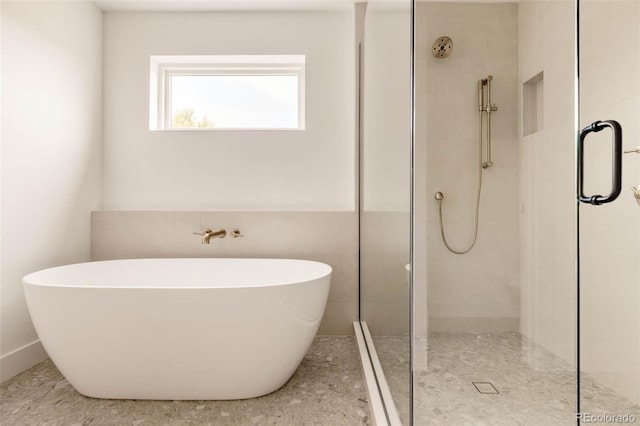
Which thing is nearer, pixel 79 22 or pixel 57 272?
pixel 57 272

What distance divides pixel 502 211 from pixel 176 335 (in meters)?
1.40

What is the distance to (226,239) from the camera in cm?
268

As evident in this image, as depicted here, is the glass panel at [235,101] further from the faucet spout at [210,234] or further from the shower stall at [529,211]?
the shower stall at [529,211]

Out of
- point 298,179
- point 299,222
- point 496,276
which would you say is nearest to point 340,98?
point 298,179

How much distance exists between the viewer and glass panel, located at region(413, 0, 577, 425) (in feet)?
2.31

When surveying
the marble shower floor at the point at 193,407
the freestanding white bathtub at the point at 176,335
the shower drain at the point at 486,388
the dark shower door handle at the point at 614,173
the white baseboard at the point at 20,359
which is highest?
the dark shower door handle at the point at 614,173

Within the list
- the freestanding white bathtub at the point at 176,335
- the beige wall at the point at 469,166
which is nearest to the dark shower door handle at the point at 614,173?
the beige wall at the point at 469,166

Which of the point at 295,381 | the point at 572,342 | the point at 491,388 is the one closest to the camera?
the point at 572,342

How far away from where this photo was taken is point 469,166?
0.83 meters

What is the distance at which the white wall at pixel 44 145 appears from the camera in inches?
79.4

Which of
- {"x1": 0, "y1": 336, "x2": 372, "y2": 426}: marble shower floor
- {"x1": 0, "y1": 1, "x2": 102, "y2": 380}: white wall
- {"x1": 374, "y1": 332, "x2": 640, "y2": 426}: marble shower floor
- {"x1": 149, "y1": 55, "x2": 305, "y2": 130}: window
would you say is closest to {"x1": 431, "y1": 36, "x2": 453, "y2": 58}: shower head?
{"x1": 374, "y1": 332, "x2": 640, "y2": 426}: marble shower floor

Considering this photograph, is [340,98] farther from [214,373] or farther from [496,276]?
[496,276]

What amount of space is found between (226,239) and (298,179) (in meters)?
0.68

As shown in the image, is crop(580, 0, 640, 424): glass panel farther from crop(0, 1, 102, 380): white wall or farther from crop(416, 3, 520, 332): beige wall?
crop(0, 1, 102, 380): white wall
